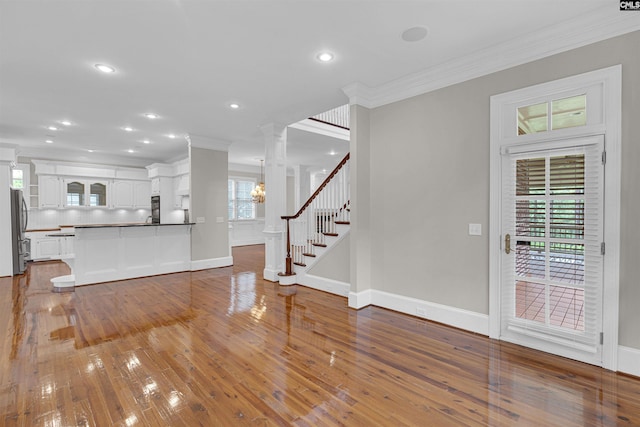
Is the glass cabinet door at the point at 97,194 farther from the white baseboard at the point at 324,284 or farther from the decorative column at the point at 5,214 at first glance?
the white baseboard at the point at 324,284

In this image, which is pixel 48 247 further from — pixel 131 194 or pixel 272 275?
pixel 272 275

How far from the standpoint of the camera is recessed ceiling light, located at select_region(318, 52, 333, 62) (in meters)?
3.14

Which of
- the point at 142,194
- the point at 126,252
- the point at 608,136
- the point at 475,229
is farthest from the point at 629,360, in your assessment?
the point at 142,194

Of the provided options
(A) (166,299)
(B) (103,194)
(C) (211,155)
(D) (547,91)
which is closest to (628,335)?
(D) (547,91)

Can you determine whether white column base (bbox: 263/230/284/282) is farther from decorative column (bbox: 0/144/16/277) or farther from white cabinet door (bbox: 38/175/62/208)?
white cabinet door (bbox: 38/175/62/208)

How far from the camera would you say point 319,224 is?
5172 millimetres

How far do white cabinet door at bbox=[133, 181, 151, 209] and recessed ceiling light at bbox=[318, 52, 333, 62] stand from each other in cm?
824

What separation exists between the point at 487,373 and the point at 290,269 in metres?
3.63

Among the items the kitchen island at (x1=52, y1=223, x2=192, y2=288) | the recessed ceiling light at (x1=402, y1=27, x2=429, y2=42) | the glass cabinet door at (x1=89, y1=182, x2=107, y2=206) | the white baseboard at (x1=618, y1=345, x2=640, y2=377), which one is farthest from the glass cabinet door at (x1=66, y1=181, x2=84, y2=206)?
the white baseboard at (x1=618, y1=345, x2=640, y2=377)

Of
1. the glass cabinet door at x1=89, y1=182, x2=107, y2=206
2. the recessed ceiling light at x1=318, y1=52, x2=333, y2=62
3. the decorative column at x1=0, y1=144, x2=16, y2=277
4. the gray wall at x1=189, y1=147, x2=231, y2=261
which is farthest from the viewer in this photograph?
the glass cabinet door at x1=89, y1=182, x2=107, y2=206

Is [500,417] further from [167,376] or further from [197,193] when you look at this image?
[197,193]

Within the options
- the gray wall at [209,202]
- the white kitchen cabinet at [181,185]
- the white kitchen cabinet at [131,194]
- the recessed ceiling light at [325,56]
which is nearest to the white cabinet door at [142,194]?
the white kitchen cabinet at [131,194]

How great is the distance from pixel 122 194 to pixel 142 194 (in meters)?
0.53

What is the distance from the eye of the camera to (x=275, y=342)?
3049mm
